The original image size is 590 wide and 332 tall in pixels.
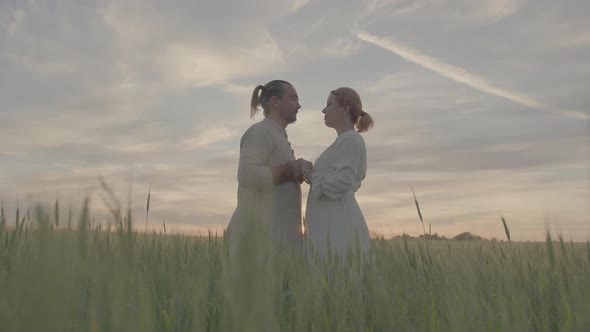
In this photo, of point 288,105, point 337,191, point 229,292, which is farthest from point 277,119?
point 229,292

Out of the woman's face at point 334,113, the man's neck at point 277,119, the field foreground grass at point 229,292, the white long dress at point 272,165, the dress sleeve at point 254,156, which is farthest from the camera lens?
the man's neck at point 277,119

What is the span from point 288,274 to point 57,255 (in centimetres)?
172

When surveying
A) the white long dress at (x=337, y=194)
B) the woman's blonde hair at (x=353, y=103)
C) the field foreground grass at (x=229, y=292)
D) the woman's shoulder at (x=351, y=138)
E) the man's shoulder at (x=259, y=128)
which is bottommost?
the field foreground grass at (x=229, y=292)

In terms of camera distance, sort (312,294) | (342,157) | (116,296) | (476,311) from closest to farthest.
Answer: (116,296), (476,311), (312,294), (342,157)

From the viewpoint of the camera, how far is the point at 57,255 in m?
0.51

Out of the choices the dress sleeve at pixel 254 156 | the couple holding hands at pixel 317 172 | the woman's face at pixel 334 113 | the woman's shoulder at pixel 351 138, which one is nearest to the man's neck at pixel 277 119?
the couple holding hands at pixel 317 172

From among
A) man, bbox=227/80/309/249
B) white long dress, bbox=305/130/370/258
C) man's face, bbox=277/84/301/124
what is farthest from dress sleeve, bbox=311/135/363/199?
man's face, bbox=277/84/301/124

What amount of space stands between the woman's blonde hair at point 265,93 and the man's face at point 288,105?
5 centimetres

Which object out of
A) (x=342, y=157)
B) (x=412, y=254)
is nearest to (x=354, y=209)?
(x=342, y=157)

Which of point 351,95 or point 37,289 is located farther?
point 351,95

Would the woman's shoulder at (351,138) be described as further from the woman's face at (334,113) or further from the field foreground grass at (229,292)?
the field foreground grass at (229,292)

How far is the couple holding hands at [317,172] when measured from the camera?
14.2ft

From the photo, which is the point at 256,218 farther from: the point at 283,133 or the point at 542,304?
the point at 283,133

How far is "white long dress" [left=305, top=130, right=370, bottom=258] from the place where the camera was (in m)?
4.30
